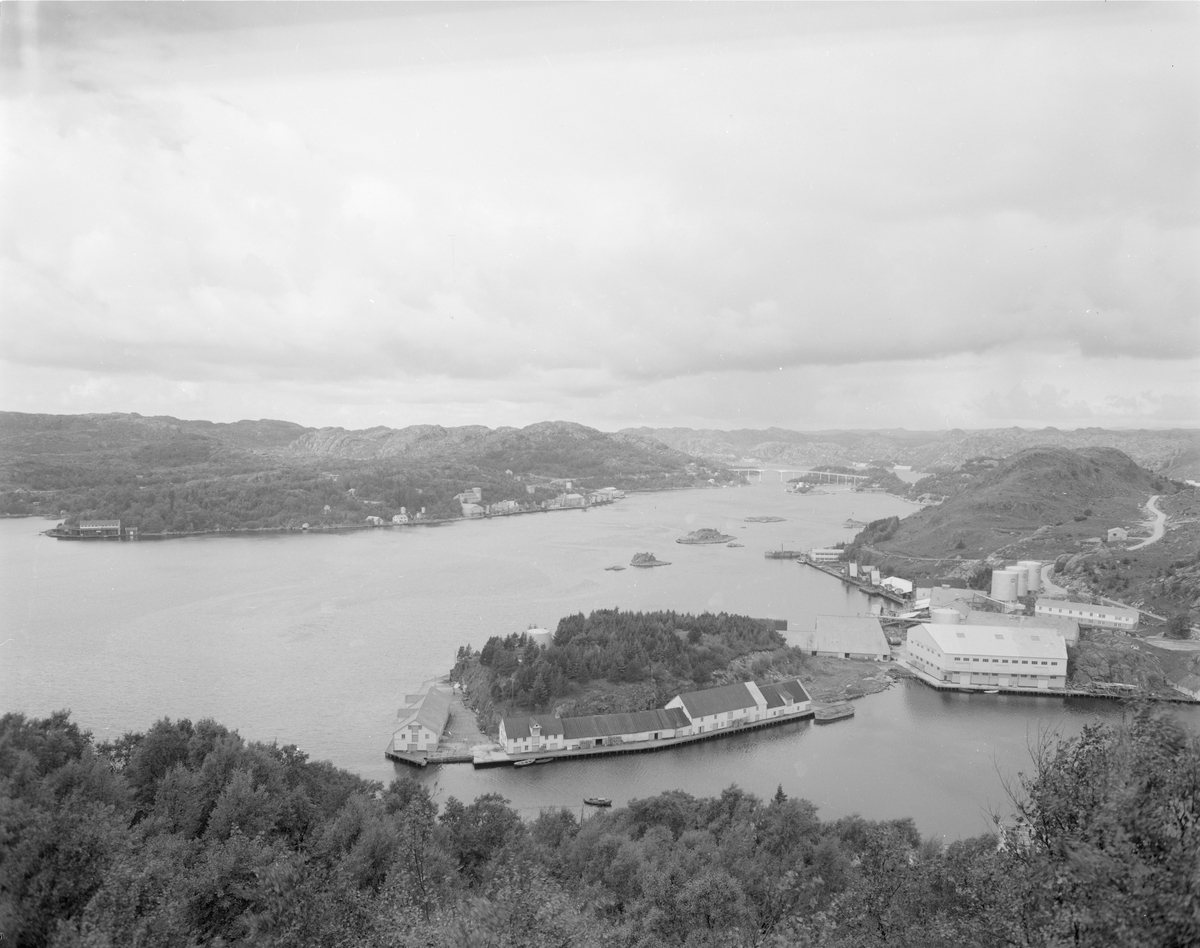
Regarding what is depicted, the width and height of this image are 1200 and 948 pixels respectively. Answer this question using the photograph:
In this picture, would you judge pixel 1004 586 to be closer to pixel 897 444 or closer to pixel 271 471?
pixel 271 471

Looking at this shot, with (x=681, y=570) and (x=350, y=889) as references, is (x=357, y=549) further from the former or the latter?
(x=350, y=889)

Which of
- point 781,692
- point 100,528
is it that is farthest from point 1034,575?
point 100,528

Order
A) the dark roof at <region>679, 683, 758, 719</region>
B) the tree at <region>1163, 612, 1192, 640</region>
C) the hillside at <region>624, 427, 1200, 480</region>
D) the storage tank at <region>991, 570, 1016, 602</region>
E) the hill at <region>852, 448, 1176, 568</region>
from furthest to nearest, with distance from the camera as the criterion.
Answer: the hillside at <region>624, 427, 1200, 480</region>
the hill at <region>852, 448, 1176, 568</region>
the storage tank at <region>991, 570, 1016, 602</region>
the tree at <region>1163, 612, 1192, 640</region>
the dark roof at <region>679, 683, 758, 719</region>

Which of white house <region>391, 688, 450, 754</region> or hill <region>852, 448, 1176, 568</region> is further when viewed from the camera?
hill <region>852, 448, 1176, 568</region>

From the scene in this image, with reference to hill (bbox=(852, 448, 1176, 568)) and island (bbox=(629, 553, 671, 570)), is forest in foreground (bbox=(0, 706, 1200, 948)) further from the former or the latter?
hill (bbox=(852, 448, 1176, 568))

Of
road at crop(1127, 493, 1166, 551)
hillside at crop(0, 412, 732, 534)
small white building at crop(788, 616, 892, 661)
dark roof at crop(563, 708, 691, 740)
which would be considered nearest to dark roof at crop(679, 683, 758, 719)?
dark roof at crop(563, 708, 691, 740)

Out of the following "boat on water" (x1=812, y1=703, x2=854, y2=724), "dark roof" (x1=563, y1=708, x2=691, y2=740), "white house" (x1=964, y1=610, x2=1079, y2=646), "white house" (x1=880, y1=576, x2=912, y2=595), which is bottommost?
"boat on water" (x1=812, y1=703, x2=854, y2=724)

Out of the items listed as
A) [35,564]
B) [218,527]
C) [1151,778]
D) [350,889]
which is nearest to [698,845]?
[350,889]
